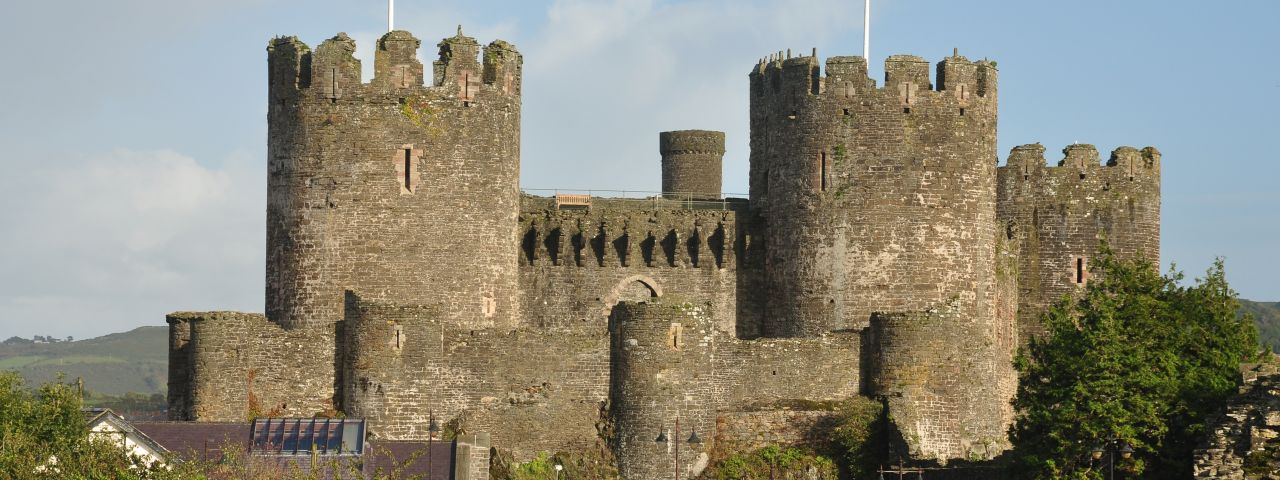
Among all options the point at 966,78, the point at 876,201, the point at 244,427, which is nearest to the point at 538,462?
the point at 244,427

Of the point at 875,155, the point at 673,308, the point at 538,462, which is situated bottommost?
the point at 538,462

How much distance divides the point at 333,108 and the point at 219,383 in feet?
23.5

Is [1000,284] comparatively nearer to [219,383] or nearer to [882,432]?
[882,432]

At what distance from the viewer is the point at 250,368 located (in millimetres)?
54750

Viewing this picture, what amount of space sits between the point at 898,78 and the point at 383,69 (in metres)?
12.5

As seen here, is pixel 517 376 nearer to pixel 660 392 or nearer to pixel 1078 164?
pixel 660 392

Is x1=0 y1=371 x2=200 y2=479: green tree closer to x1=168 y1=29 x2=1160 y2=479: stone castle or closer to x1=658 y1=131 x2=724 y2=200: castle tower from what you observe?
x1=168 y1=29 x2=1160 y2=479: stone castle

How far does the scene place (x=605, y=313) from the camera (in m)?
60.8

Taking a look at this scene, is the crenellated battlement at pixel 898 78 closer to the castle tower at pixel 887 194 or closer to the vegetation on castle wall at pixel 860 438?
the castle tower at pixel 887 194

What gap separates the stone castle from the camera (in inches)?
2164

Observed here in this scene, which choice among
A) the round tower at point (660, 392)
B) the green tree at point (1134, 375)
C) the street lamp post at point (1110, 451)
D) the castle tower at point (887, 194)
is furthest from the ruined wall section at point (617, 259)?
the street lamp post at point (1110, 451)

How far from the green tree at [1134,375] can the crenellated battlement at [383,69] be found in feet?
47.4

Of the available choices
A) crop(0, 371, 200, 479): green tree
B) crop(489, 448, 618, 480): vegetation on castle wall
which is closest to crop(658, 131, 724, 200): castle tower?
crop(489, 448, 618, 480): vegetation on castle wall

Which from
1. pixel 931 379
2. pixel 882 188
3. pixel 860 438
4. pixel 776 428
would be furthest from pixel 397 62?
pixel 931 379
